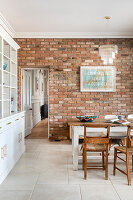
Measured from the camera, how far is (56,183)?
2.70 m

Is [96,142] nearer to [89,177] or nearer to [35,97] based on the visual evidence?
[89,177]

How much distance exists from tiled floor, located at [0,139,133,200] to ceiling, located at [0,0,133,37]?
9.69 feet

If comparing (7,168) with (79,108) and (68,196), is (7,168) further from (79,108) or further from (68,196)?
(79,108)

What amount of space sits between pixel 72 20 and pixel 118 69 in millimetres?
1851

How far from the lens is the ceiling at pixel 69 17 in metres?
3.67

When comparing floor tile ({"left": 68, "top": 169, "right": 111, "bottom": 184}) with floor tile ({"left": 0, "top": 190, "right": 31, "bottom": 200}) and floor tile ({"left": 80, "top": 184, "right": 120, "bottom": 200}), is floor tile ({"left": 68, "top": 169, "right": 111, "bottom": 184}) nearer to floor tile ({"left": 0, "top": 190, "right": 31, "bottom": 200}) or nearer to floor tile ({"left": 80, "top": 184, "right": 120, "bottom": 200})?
floor tile ({"left": 80, "top": 184, "right": 120, "bottom": 200})

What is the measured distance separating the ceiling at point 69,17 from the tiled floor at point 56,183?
9.69 ft

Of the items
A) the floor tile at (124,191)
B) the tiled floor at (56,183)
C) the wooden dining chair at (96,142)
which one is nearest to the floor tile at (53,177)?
the tiled floor at (56,183)

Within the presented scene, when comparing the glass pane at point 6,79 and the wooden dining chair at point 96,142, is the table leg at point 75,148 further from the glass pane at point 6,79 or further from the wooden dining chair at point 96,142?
the glass pane at point 6,79

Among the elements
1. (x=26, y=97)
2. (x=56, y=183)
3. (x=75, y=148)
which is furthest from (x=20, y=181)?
(x=26, y=97)

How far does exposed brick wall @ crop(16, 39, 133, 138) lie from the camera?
17.5 ft

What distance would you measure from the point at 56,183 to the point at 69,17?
3.36m

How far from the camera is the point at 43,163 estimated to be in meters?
3.53

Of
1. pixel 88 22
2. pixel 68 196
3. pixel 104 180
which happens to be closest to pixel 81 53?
pixel 88 22
